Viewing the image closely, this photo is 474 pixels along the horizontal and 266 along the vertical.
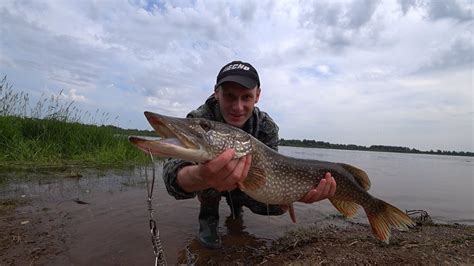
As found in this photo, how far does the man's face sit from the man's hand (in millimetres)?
1127

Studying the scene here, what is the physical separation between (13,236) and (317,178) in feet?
9.43

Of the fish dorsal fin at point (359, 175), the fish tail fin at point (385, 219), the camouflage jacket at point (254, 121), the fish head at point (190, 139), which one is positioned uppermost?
the camouflage jacket at point (254, 121)

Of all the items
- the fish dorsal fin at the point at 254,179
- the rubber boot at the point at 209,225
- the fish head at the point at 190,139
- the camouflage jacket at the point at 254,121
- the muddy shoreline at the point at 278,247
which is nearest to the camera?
the fish head at the point at 190,139

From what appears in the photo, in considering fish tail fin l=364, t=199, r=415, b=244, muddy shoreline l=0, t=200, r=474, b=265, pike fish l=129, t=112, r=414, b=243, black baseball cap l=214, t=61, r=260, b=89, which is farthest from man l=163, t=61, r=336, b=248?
fish tail fin l=364, t=199, r=415, b=244

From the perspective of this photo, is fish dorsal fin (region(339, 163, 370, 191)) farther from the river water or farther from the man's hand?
the river water

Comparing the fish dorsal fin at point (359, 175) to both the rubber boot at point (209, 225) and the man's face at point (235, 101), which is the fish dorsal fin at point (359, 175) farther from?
the rubber boot at point (209, 225)

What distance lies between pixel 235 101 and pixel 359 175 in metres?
1.53

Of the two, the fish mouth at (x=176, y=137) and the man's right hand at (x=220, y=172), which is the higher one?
the fish mouth at (x=176, y=137)

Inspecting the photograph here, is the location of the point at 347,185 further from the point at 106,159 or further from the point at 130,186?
the point at 106,159

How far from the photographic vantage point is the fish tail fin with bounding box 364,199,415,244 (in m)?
3.10

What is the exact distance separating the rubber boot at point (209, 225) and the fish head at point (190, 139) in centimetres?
128

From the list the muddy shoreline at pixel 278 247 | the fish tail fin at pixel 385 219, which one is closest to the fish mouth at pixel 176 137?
the muddy shoreline at pixel 278 247

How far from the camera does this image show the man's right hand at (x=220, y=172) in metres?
2.21

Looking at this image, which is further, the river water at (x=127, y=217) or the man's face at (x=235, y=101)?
the man's face at (x=235, y=101)
